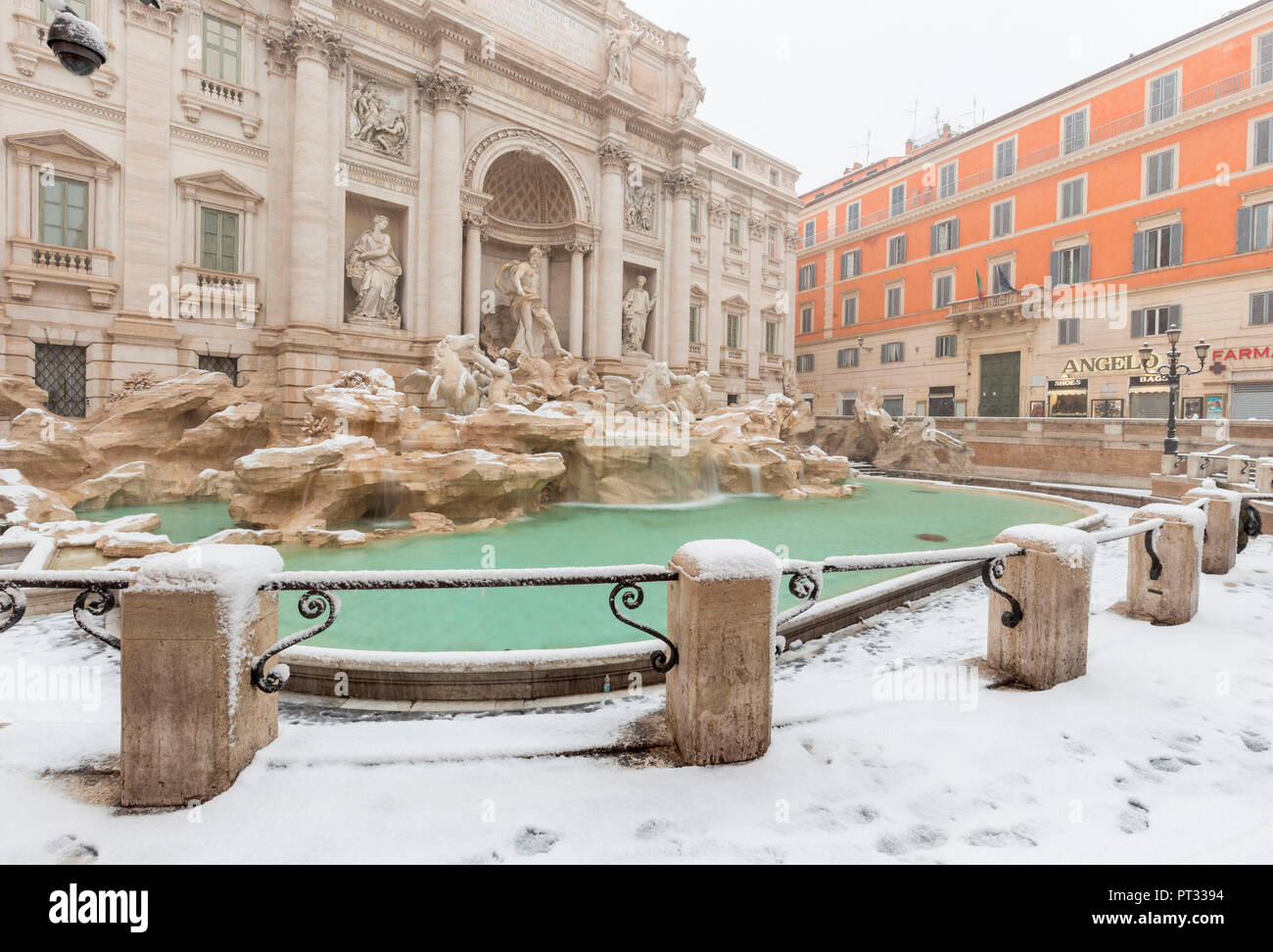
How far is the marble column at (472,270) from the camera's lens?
20031 millimetres

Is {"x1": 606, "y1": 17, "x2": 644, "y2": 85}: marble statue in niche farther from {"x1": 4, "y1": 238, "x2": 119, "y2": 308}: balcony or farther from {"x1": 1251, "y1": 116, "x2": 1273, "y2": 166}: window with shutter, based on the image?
{"x1": 1251, "y1": 116, "x2": 1273, "y2": 166}: window with shutter

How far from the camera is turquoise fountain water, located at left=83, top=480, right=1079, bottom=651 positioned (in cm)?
528

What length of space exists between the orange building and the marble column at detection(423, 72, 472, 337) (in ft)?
78.9

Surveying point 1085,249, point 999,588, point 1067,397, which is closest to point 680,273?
point 1085,249

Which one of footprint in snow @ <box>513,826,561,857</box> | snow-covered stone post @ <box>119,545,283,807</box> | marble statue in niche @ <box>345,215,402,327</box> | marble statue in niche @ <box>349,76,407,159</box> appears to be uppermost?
marble statue in niche @ <box>349,76,407,159</box>

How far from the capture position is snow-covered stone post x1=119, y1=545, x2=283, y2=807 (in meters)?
2.25

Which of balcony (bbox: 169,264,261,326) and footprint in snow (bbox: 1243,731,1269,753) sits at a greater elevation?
balcony (bbox: 169,264,261,326)

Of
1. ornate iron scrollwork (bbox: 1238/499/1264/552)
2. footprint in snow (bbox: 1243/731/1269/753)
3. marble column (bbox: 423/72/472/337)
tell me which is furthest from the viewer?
marble column (bbox: 423/72/472/337)

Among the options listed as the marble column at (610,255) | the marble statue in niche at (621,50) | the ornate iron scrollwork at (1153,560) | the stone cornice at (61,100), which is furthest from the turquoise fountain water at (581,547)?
the marble statue in niche at (621,50)

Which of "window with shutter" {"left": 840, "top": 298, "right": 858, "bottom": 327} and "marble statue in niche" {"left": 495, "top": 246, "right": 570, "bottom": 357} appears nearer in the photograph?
"marble statue in niche" {"left": 495, "top": 246, "right": 570, "bottom": 357}

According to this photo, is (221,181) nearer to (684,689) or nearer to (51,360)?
(51,360)

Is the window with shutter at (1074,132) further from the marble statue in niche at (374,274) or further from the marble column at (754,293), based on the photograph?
the marble statue in niche at (374,274)
